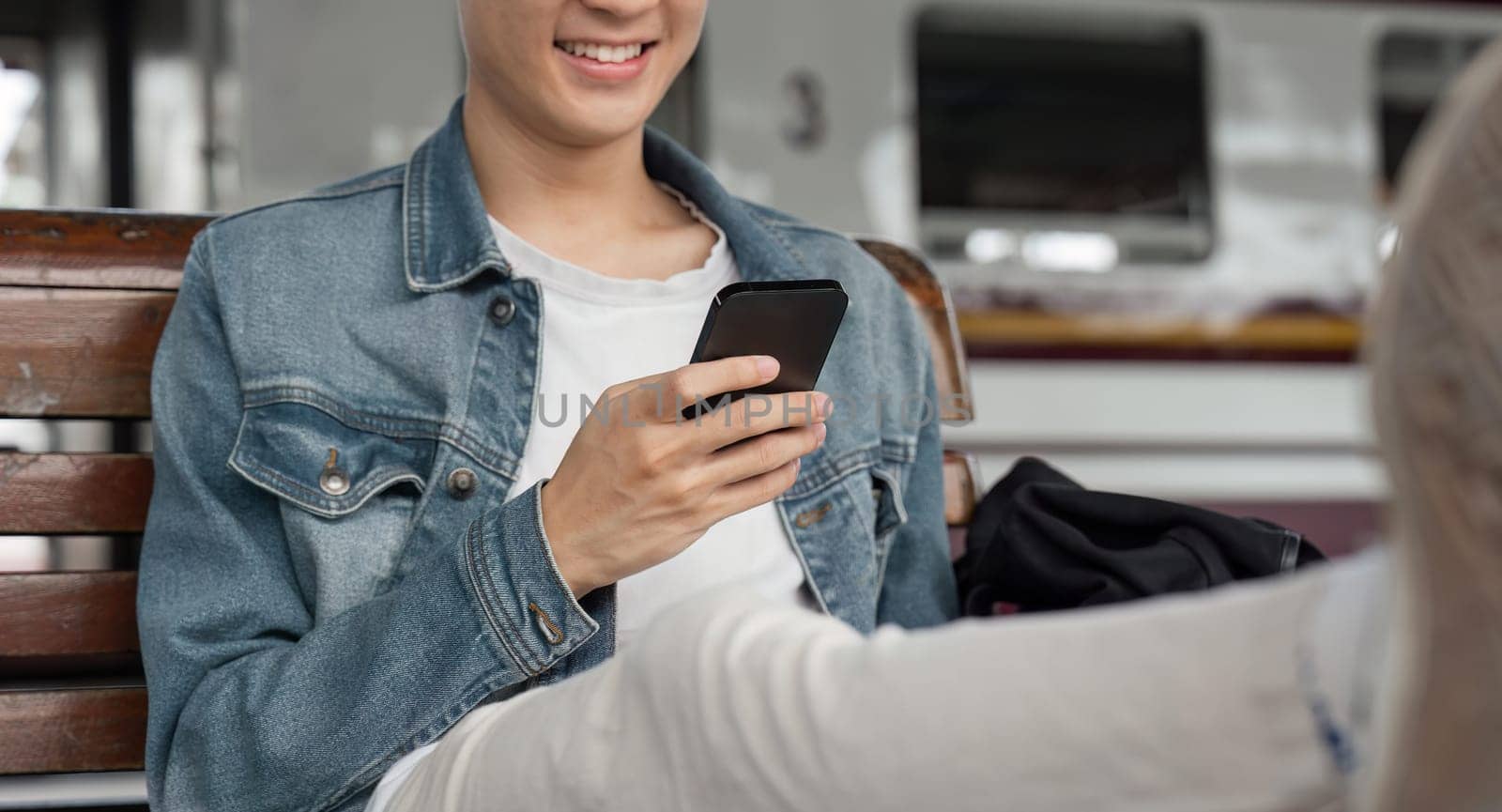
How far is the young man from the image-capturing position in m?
0.53

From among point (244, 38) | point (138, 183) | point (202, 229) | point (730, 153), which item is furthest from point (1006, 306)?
point (202, 229)

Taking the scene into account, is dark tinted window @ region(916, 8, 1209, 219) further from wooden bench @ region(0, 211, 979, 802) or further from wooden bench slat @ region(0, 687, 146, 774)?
wooden bench slat @ region(0, 687, 146, 774)

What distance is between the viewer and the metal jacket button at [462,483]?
1.14 m

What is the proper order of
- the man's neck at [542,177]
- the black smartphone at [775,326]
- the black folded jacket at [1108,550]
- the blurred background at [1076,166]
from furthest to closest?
the blurred background at [1076,166] < the man's neck at [542,177] < the black folded jacket at [1108,550] < the black smartphone at [775,326]

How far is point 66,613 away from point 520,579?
1.50 ft

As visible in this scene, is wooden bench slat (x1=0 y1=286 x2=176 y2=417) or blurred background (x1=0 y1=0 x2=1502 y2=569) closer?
wooden bench slat (x1=0 y1=286 x2=176 y2=417)

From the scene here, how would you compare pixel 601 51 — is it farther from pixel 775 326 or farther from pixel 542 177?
pixel 775 326

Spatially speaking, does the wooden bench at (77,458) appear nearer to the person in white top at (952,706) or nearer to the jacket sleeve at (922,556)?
the person in white top at (952,706)

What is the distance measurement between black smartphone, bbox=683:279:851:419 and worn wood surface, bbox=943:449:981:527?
1.53 feet

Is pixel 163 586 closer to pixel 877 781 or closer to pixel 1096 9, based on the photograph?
pixel 877 781

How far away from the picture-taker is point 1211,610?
54 cm

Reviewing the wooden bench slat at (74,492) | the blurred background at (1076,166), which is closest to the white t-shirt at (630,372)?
the wooden bench slat at (74,492)

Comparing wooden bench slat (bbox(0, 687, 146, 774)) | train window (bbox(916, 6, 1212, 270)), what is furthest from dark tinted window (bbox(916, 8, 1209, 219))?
wooden bench slat (bbox(0, 687, 146, 774))

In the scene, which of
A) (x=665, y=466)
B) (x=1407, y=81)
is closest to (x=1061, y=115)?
(x=1407, y=81)
